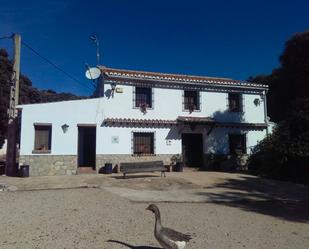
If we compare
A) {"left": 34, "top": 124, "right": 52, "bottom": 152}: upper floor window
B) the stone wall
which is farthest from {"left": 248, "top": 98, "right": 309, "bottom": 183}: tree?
{"left": 34, "top": 124, "right": 52, "bottom": 152}: upper floor window

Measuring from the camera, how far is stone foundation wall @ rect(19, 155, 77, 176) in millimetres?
18406

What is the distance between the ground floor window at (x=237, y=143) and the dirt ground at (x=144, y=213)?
21.1ft

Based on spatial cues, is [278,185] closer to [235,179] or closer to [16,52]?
[235,179]

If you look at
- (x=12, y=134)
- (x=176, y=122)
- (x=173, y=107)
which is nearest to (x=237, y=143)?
(x=176, y=122)

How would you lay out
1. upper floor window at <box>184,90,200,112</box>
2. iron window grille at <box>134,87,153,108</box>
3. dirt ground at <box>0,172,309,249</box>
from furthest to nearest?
upper floor window at <box>184,90,200,112</box> → iron window grille at <box>134,87,153,108</box> → dirt ground at <box>0,172,309,249</box>

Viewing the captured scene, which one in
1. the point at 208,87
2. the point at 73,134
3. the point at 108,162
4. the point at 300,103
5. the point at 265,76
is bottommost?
the point at 108,162

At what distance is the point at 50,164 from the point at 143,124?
551 cm

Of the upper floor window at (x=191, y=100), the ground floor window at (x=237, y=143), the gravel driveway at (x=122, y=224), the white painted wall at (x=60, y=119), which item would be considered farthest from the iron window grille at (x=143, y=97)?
the gravel driveway at (x=122, y=224)

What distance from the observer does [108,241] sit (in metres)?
6.97

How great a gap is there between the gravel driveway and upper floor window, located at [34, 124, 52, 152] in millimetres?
6900

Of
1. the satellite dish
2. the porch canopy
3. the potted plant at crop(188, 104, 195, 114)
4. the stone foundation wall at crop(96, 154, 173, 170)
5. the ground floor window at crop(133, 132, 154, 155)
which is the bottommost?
the stone foundation wall at crop(96, 154, 173, 170)

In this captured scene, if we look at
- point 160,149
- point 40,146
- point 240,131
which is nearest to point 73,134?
point 40,146

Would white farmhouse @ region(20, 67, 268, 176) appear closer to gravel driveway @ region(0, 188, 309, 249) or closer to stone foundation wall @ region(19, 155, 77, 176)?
stone foundation wall @ region(19, 155, 77, 176)

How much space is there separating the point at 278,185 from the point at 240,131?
6.83m
